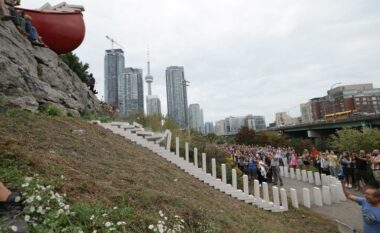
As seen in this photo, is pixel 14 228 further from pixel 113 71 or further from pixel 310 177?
pixel 113 71

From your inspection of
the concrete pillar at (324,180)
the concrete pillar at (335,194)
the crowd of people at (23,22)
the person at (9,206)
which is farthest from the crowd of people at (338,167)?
the person at (9,206)

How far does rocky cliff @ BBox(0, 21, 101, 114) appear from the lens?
10.3m

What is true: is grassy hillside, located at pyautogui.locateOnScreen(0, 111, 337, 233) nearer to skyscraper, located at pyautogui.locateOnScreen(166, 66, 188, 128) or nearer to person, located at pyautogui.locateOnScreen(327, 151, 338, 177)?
person, located at pyautogui.locateOnScreen(327, 151, 338, 177)

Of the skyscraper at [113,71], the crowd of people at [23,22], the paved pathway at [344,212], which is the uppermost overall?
the skyscraper at [113,71]

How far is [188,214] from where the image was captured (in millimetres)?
5516

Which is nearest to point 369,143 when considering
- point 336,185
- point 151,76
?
point 336,185

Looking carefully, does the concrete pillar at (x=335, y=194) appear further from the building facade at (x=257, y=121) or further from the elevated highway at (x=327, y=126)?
the building facade at (x=257, y=121)

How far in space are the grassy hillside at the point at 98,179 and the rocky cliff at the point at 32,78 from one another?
1694 mm

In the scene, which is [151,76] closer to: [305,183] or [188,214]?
[305,183]

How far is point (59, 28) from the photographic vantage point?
1520 centimetres

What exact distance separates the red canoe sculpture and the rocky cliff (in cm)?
81

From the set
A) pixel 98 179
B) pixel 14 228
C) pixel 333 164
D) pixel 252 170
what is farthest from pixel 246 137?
pixel 14 228

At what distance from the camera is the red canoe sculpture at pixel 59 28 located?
14844mm

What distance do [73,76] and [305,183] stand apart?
13.0 metres
